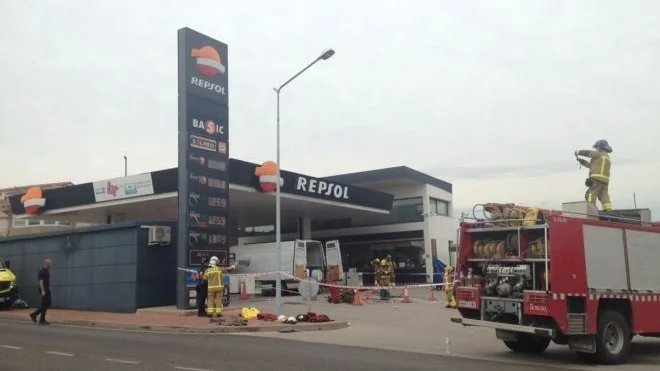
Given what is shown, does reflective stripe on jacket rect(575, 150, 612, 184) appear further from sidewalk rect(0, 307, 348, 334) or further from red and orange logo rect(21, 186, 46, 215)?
red and orange logo rect(21, 186, 46, 215)

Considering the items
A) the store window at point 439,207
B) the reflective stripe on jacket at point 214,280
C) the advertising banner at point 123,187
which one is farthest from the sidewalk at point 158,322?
the store window at point 439,207

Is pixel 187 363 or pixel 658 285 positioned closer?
pixel 187 363

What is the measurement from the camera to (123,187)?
100 ft

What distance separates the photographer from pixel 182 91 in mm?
19984

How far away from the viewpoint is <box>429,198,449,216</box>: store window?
45.6 meters

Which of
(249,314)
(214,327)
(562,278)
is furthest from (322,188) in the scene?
(562,278)

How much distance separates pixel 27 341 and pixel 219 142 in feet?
31.9

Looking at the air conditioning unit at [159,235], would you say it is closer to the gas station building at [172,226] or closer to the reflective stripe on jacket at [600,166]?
the gas station building at [172,226]

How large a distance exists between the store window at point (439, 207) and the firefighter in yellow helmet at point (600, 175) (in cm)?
3038

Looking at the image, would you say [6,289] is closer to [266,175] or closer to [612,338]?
[266,175]

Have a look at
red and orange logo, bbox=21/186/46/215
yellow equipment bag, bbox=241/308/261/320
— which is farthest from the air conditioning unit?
red and orange logo, bbox=21/186/46/215

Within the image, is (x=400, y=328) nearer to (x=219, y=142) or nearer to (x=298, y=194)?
(x=219, y=142)

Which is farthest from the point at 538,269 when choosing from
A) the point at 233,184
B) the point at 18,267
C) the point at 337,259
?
the point at 337,259

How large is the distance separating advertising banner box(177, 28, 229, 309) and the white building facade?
879 inches
